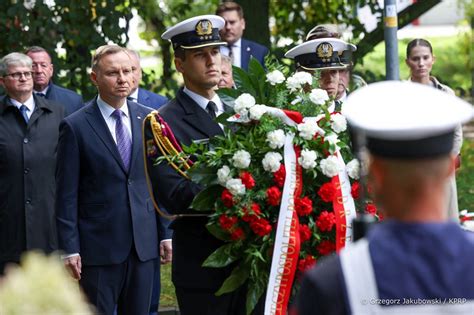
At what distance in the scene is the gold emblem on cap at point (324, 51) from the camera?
7.14 metres

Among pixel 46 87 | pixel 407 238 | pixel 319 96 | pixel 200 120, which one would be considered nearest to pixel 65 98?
pixel 46 87

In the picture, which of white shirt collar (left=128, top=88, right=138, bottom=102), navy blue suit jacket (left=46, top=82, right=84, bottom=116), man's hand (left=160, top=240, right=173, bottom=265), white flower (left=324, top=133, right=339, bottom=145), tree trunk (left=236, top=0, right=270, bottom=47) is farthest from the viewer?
tree trunk (left=236, top=0, right=270, bottom=47)

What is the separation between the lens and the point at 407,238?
276 centimetres

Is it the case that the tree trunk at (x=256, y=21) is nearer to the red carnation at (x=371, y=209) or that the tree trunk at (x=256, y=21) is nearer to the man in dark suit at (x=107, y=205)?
the man in dark suit at (x=107, y=205)

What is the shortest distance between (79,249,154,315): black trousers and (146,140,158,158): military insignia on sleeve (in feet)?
4.17

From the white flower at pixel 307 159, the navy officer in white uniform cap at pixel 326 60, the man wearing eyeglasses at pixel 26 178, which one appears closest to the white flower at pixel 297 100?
the white flower at pixel 307 159

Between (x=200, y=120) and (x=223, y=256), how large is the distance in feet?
2.49

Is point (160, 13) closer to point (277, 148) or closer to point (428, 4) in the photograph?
point (428, 4)

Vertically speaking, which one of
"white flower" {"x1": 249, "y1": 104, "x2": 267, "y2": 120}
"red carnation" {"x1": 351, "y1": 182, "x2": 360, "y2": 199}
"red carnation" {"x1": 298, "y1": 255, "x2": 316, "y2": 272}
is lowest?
"red carnation" {"x1": 298, "y1": 255, "x2": 316, "y2": 272}

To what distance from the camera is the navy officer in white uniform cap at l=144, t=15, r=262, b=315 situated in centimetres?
591

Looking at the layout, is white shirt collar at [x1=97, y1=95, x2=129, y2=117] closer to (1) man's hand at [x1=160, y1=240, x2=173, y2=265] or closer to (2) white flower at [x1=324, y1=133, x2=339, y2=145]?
(1) man's hand at [x1=160, y1=240, x2=173, y2=265]

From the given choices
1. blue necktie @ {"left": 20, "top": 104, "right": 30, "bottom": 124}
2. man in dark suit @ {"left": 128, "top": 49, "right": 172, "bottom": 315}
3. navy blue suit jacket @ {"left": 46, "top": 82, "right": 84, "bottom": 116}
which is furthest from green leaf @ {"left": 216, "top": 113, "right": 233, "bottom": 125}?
navy blue suit jacket @ {"left": 46, "top": 82, "right": 84, "bottom": 116}

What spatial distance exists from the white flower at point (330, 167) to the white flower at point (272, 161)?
217 mm

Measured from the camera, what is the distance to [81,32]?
1238 centimetres
